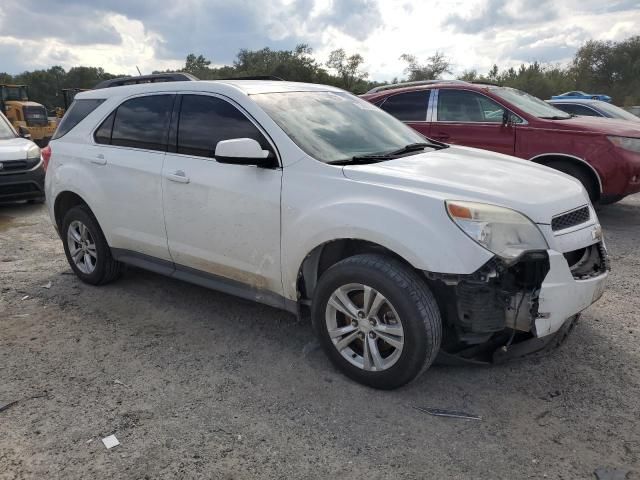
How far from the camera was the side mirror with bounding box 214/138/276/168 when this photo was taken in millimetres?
3354

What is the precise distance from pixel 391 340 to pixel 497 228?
856mm

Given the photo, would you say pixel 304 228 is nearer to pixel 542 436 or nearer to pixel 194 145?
pixel 194 145

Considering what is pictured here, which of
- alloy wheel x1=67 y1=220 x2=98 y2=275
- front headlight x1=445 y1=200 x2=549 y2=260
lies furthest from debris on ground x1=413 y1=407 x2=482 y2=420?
alloy wheel x1=67 y1=220 x2=98 y2=275

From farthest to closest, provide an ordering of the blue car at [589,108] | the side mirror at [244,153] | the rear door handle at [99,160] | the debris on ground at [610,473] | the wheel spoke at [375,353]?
the blue car at [589,108] → the rear door handle at [99,160] → the side mirror at [244,153] → the wheel spoke at [375,353] → the debris on ground at [610,473]

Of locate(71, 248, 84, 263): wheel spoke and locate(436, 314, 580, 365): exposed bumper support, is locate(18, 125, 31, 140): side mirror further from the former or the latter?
locate(436, 314, 580, 365): exposed bumper support

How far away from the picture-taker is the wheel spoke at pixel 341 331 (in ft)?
10.5

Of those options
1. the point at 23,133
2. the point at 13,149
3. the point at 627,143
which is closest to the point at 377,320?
the point at 627,143

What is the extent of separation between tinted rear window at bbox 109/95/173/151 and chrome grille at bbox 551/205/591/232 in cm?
285

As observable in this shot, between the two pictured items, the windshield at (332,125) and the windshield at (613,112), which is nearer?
the windshield at (332,125)

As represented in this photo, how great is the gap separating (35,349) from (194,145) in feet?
6.12

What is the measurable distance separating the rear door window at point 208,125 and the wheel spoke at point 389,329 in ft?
4.68

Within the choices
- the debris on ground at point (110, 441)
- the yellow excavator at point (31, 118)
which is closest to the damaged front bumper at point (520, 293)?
the debris on ground at point (110, 441)

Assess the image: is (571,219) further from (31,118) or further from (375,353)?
(31,118)

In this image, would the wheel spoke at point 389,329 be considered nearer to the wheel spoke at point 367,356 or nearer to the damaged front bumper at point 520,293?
the wheel spoke at point 367,356
